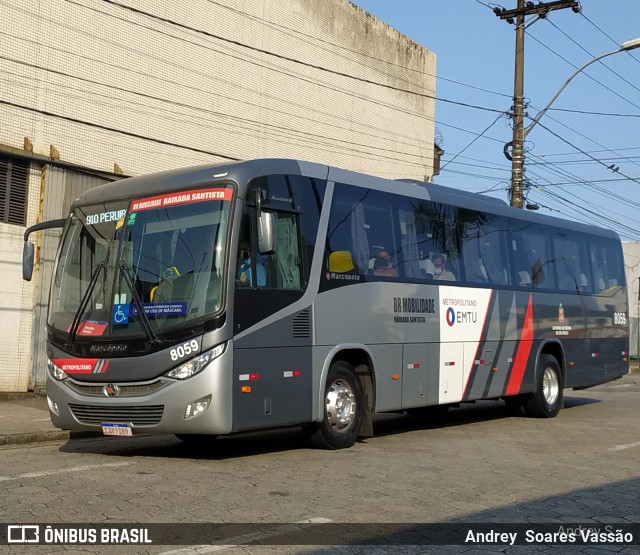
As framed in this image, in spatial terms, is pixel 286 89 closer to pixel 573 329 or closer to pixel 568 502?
pixel 573 329

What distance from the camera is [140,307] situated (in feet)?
33.7

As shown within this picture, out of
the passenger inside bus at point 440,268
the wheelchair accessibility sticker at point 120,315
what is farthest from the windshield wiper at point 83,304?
the passenger inside bus at point 440,268

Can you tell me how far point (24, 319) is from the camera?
17.7 metres

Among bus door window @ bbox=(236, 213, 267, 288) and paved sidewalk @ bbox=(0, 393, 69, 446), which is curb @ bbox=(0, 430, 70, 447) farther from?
bus door window @ bbox=(236, 213, 267, 288)

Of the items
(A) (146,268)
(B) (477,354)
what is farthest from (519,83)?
Result: (A) (146,268)

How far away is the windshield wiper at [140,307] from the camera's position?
33.0 ft

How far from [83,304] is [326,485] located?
149 inches

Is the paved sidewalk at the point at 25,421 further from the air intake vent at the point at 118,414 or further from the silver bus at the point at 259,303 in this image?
the air intake vent at the point at 118,414

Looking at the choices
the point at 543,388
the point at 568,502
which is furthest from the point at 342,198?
the point at 543,388

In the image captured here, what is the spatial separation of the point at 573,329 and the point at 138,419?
9.92 metres

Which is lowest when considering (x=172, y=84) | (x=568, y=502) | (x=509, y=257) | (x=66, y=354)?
(x=568, y=502)

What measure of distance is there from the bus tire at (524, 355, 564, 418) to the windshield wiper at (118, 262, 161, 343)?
839 cm

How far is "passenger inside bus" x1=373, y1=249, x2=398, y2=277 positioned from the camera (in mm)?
12445

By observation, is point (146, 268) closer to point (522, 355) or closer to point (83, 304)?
point (83, 304)
